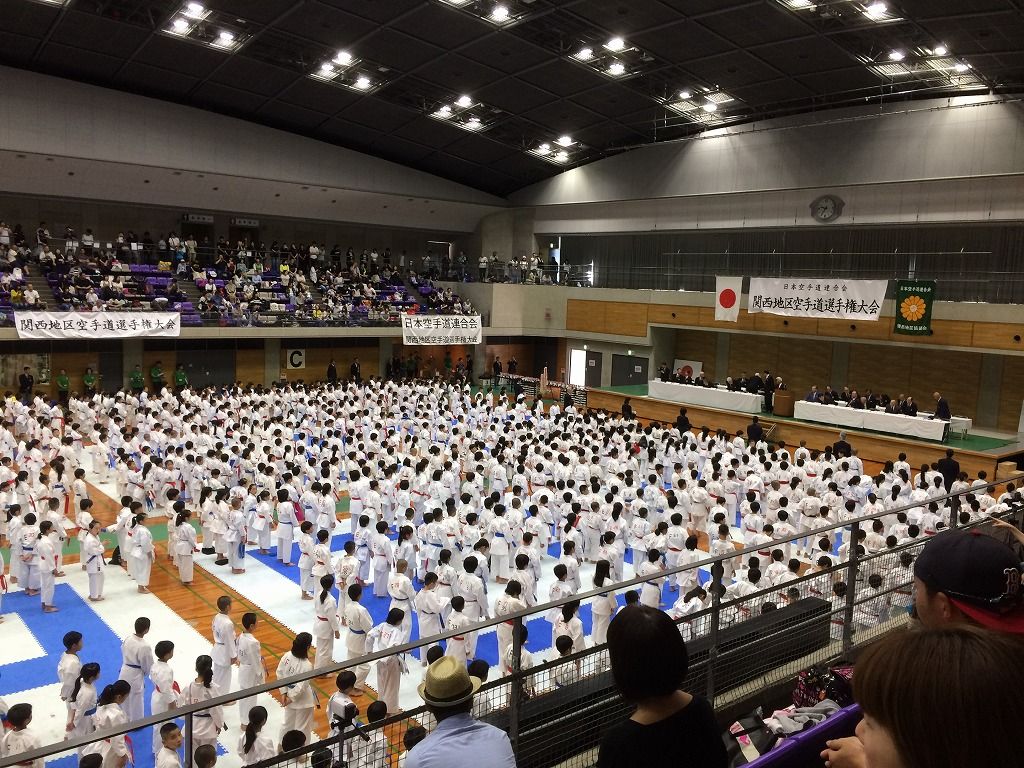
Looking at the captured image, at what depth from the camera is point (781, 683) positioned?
491cm

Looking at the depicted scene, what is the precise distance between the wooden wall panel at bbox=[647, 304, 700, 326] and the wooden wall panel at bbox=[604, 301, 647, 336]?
1.28 ft

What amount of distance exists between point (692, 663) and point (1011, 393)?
75.7ft

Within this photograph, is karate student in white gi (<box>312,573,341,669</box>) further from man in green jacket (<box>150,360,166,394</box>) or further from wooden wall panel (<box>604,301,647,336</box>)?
wooden wall panel (<box>604,301,647,336</box>)

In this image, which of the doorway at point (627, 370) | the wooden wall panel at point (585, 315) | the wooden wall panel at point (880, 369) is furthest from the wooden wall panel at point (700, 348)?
the wooden wall panel at point (880, 369)

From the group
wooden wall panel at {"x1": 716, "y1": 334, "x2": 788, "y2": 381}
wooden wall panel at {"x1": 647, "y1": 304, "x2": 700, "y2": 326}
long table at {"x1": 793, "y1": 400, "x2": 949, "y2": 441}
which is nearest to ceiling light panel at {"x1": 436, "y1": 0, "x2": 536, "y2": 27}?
wooden wall panel at {"x1": 647, "y1": 304, "x2": 700, "y2": 326}

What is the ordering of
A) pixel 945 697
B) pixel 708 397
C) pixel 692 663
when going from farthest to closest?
1. pixel 708 397
2. pixel 692 663
3. pixel 945 697

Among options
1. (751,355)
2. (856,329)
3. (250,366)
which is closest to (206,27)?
(250,366)

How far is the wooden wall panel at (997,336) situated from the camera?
65.5 feet

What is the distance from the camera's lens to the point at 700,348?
30359 mm

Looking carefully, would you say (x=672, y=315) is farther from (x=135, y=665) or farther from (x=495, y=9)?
(x=135, y=665)

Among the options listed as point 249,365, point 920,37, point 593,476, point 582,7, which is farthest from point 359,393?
point 920,37

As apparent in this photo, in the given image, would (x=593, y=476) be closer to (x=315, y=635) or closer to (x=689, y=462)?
(x=689, y=462)

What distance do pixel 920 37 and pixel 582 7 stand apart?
26.7 feet

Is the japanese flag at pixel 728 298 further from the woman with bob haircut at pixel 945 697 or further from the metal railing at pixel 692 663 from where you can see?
the woman with bob haircut at pixel 945 697
